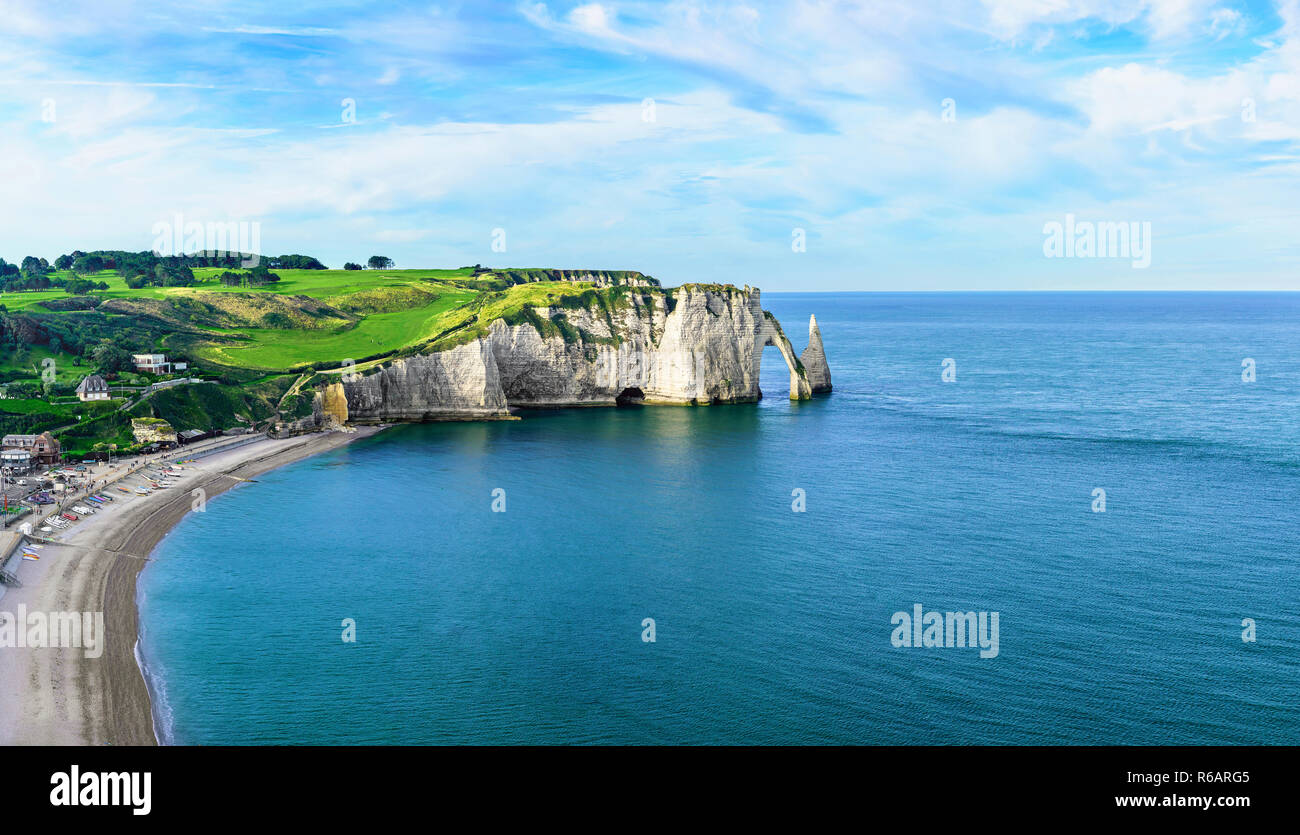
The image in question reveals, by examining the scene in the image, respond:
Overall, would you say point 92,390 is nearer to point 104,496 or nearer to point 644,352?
point 104,496

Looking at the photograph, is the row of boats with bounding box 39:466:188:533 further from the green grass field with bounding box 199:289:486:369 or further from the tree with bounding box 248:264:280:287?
the tree with bounding box 248:264:280:287

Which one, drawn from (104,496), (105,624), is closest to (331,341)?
(104,496)

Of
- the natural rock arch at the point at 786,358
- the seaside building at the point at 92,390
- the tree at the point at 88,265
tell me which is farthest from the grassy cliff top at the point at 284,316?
the seaside building at the point at 92,390

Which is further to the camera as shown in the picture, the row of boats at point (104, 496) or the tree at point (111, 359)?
the tree at point (111, 359)

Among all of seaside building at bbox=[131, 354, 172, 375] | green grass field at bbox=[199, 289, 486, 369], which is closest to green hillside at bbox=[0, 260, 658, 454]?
green grass field at bbox=[199, 289, 486, 369]

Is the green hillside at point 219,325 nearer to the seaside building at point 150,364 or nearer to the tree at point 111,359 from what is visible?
the tree at point 111,359
